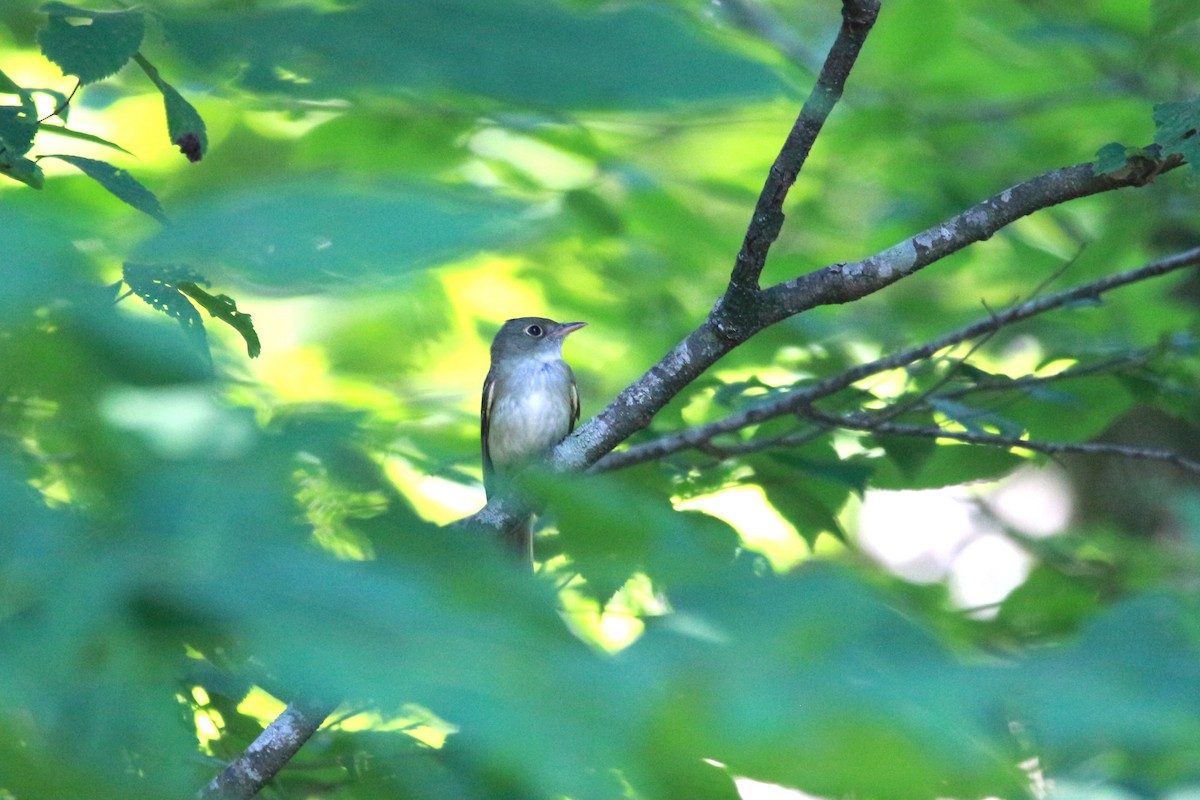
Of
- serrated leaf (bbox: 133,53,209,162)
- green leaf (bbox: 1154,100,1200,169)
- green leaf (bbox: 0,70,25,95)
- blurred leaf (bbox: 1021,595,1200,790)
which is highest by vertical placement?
green leaf (bbox: 1154,100,1200,169)

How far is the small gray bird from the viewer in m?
8.20

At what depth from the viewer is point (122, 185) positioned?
2.10 m

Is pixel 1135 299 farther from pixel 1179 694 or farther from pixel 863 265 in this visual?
pixel 1179 694

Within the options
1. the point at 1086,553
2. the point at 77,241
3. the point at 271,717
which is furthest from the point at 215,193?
the point at 1086,553

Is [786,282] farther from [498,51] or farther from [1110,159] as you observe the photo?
[498,51]

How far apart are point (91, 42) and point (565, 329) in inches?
233

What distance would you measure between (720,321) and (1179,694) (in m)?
2.95

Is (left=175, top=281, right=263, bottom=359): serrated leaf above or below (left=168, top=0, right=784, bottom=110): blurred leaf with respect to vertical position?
below

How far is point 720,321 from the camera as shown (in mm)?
4176

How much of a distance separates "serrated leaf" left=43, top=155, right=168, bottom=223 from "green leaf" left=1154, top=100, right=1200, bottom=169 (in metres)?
2.98

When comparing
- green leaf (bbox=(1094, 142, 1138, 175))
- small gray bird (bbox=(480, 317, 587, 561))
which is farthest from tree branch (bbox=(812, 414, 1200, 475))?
small gray bird (bbox=(480, 317, 587, 561))

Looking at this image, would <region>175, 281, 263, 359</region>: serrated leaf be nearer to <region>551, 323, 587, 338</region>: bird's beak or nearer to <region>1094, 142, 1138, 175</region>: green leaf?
<region>1094, 142, 1138, 175</region>: green leaf

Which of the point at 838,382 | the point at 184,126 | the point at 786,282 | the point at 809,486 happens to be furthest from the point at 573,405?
the point at 184,126

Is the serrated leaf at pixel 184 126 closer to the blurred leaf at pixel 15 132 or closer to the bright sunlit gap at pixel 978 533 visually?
the blurred leaf at pixel 15 132
